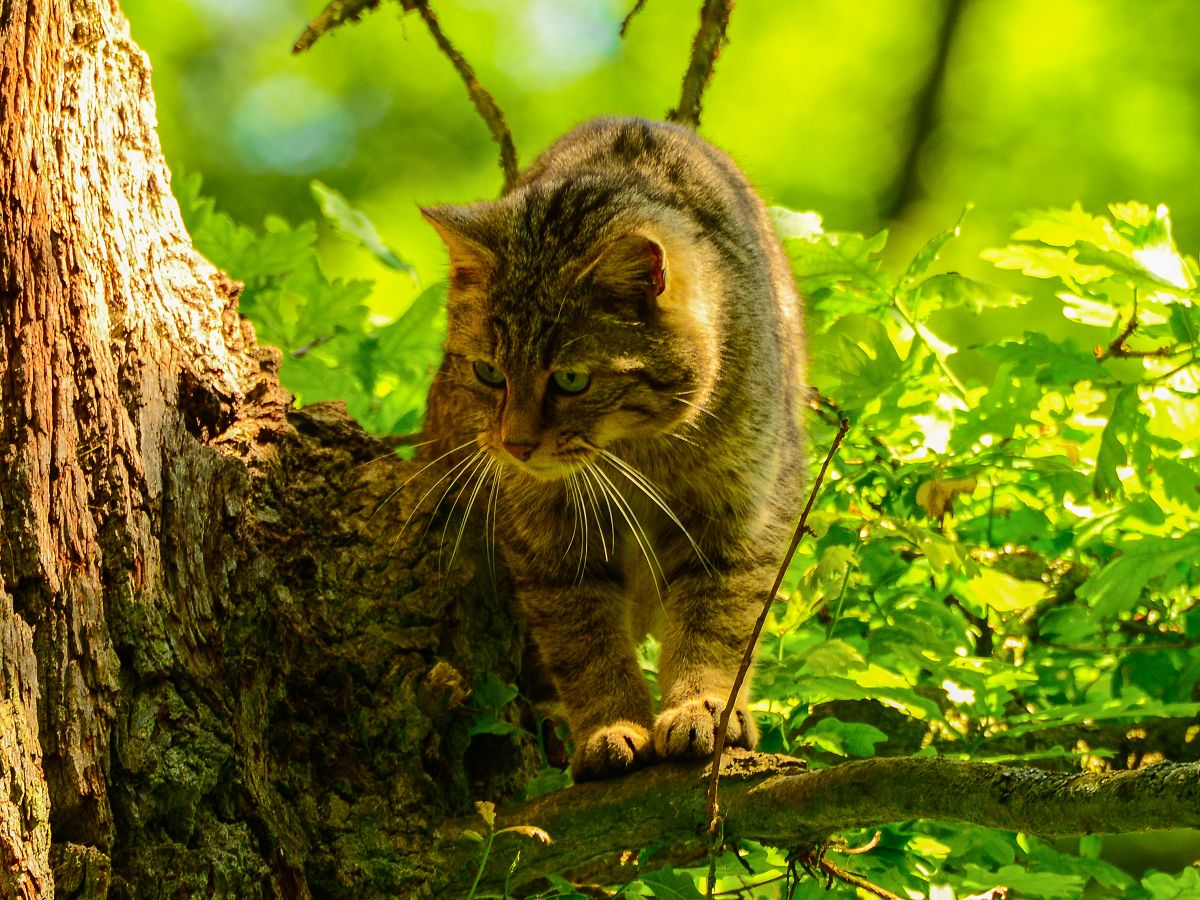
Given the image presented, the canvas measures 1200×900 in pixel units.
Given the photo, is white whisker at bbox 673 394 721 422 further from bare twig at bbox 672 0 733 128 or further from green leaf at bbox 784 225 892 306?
bare twig at bbox 672 0 733 128

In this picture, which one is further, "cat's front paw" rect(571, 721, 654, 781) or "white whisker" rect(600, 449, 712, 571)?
"white whisker" rect(600, 449, 712, 571)

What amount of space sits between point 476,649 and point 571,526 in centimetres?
36

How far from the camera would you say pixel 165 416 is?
6.59 feet

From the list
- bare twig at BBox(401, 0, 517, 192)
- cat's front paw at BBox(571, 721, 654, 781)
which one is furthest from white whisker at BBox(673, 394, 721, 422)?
bare twig at BBox(401, 0, 517, 192)

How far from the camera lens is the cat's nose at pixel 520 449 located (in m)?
2.38

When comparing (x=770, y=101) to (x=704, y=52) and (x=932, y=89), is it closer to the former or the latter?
(x=932, y=89)

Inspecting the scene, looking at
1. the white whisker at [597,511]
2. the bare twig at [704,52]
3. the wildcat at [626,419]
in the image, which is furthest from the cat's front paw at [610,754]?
the bare twig at [704,52]

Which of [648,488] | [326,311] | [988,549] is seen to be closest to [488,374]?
[648,488]

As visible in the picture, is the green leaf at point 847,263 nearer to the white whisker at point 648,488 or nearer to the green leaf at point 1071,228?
→ the green leaf at point 1071,228

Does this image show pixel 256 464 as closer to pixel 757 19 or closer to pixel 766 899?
pixel 766 899

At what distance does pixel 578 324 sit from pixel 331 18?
3.34 ft

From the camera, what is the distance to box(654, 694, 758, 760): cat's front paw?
2.11m

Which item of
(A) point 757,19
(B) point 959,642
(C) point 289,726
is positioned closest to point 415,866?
(C) point 289,726

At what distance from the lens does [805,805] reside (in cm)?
161
